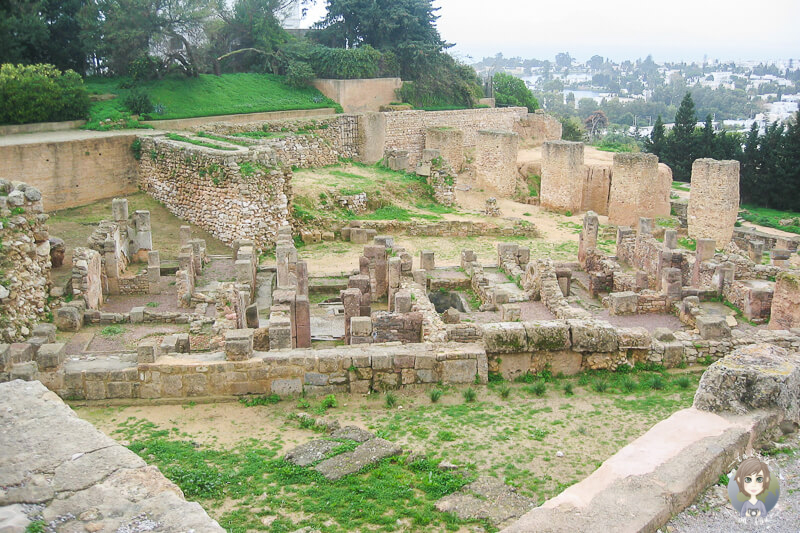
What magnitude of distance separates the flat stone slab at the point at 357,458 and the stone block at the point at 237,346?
2577 millimetres

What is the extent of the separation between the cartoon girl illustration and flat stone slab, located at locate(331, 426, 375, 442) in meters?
4.40

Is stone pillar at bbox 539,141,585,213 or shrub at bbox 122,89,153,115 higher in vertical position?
shrub at bbox 122,89,153,115

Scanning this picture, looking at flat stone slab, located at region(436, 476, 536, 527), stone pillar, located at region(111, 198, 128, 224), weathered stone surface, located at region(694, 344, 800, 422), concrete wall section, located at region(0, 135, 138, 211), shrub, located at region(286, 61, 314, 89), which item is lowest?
flat stone slab, located at region(436, 476, 536, 527)

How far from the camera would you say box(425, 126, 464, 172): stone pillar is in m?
37.4

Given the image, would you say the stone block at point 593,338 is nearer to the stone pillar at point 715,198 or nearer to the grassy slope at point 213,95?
the stone pillar at point 715,198

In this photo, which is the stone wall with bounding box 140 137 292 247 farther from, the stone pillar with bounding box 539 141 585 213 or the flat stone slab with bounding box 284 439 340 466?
the stone pillar with bounding box 539 141 585 213

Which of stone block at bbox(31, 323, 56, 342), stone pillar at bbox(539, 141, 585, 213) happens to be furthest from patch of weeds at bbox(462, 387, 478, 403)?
stone pillar at bbox(539, 141, 585, 213)

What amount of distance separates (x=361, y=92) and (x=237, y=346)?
30.3 meters

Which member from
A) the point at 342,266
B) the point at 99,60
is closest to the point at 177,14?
the point at 99,60

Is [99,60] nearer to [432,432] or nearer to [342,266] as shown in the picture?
[342,266]

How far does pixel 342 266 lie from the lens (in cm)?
2016

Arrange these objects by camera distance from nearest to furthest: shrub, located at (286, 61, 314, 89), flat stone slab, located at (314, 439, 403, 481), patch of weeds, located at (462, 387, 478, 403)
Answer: flat stone slab, located at (314, 439, 403, 481)
patch of weeds, located at (462, 387, 478, 403)
shrub, located at (286, 61, 314, 89)

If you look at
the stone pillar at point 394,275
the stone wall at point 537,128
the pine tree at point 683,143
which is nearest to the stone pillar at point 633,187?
the pine tree at point 683,143

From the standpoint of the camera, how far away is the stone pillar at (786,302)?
14.9 m
